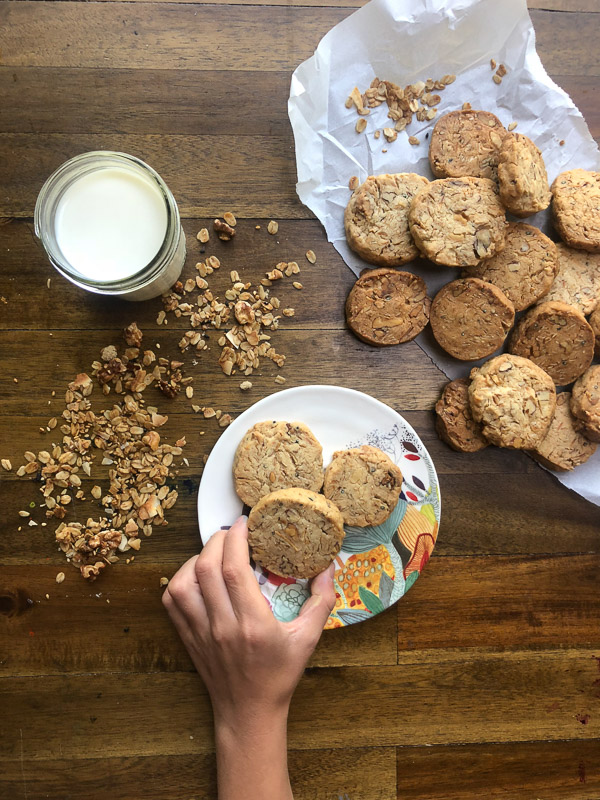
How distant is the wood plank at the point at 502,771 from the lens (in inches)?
48.3

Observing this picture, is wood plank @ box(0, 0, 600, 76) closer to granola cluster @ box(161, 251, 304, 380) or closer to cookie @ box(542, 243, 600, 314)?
granola cluster @ box(161, 251, 304, 380)

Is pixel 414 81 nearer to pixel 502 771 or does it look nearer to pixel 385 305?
pixel 385 305

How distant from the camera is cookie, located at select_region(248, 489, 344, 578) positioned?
1.06 m

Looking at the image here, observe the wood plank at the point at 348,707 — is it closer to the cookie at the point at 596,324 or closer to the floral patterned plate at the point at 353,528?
the floral patterned plate at the point at 353,528

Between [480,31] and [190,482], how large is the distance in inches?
41.9

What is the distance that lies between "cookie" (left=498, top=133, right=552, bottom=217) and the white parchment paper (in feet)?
0.35

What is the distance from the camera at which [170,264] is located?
106cm

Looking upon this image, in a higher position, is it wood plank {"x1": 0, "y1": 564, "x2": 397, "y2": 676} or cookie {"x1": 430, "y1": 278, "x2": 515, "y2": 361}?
cookie {"x1": 430, "y1": 278, "x2": 515, "y2": 361}

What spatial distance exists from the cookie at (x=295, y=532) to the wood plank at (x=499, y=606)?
0.27m

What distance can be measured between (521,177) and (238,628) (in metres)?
0.95

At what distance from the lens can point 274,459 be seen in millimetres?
1094

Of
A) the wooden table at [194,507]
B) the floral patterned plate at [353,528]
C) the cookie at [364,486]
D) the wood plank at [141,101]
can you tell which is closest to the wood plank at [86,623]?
the wooden table at [194,507]

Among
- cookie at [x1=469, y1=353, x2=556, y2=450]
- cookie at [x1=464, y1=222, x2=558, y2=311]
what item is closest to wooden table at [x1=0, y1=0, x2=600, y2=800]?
cookie at [x1=469, y1=353, x2=556, y2=450]

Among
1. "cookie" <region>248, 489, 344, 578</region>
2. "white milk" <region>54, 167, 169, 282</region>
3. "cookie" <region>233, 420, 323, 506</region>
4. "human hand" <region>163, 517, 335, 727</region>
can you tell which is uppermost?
"white milk" <region>54, 167, 169, 282</region>
